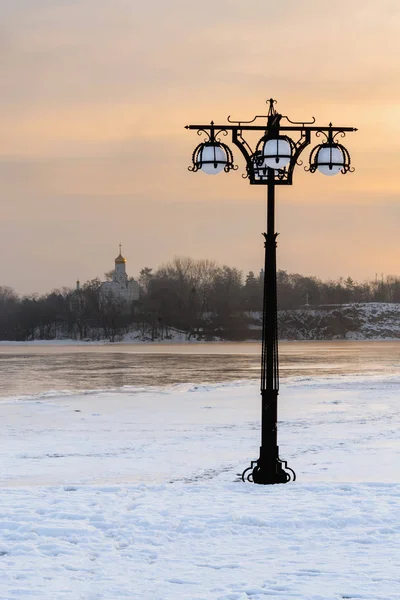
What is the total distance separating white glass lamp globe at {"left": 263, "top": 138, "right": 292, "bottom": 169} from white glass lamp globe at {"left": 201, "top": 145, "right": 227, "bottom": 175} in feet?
1.82

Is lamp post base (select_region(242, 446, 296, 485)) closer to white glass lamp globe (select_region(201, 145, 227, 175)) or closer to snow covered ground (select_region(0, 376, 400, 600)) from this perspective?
snow covered ground (select_region(0, 376, 400, 600))

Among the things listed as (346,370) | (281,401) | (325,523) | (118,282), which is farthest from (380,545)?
(118,282)

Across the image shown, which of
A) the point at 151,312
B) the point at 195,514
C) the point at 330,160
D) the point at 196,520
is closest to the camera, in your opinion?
the point at 196,520

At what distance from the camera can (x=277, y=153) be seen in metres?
10.8

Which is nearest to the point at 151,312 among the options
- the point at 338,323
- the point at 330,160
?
the point at 338,323

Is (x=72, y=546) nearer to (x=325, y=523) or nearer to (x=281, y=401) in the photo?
(x=325, y=523)

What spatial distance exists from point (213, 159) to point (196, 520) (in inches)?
188

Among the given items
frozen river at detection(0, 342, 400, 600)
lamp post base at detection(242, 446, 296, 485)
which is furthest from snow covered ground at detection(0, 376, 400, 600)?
lamp post base at detection(242, 446, 296, 485)

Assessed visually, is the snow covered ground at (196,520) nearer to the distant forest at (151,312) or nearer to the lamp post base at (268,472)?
the lamp post base at (268,472)

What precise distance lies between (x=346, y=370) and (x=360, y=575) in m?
39.7

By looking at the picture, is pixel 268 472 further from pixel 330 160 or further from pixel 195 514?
pixel 330 160

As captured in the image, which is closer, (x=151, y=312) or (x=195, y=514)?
(x=195, y=514)

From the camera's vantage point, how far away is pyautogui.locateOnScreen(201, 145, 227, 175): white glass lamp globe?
10883 mm

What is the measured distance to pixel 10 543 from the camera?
291 inches
